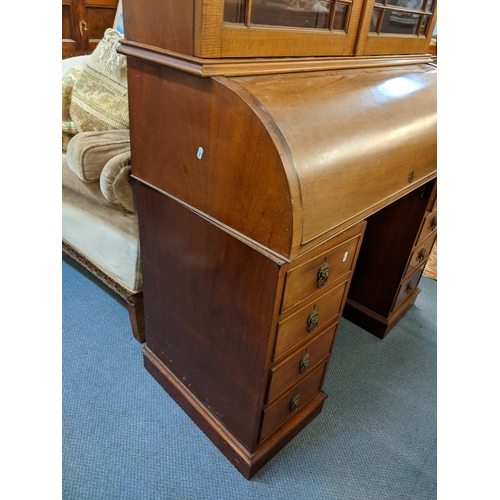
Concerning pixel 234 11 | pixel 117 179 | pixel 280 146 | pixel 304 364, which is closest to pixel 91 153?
pixel 117 179

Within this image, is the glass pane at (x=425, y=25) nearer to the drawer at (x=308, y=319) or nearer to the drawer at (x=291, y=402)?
the drawer at (x=308, y=319)

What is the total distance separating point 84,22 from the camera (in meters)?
2.74

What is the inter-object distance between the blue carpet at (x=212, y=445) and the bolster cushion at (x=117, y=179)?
2.20ft

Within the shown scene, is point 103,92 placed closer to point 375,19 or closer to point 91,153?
point 91,153

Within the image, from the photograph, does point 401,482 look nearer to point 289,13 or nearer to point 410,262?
point 410,262

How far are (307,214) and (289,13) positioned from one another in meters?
0.47

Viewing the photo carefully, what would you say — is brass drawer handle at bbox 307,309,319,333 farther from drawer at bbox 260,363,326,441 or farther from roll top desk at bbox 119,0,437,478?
drawer at bbox 260,363,326,441

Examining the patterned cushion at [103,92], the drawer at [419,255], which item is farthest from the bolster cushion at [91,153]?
the drawer at [419,255]

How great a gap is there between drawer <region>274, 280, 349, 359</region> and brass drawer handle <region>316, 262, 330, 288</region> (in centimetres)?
6

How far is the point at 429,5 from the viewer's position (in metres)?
1.24

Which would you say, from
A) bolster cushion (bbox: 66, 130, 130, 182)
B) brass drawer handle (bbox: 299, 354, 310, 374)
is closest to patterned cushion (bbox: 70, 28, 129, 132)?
bolster cushion (bbox: 66, 130, 130, 182)

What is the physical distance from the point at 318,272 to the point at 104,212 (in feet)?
2.99

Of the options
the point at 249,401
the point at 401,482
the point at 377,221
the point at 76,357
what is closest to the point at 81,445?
the point at 76,357

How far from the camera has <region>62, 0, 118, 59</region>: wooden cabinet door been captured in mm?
2660
